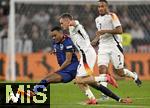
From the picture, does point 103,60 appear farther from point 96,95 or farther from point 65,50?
point 65,50

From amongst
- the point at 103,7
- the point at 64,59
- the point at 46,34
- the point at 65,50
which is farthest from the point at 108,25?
the point at 46,34

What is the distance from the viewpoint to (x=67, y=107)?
1543 cm

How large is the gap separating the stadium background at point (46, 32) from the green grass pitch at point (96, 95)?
4253 millimetres

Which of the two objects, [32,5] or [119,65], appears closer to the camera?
[119,65]

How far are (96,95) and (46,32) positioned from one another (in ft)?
39.9

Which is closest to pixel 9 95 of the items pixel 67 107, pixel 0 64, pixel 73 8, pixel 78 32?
pixel 67 107

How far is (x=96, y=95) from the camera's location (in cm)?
1905

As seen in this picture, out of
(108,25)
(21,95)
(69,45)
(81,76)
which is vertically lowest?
(21,95)

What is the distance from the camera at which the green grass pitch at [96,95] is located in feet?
51.6

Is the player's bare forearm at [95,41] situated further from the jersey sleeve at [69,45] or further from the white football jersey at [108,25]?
the jersey sleeve at [69,45]

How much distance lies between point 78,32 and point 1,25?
1563 centimetres

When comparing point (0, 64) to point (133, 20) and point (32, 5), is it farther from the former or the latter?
point (133, 20)

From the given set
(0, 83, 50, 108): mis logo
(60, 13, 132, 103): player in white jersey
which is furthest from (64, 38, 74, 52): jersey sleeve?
(0, 83, 50, 108): mis logo

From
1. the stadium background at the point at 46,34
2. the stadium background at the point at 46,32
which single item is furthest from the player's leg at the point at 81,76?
the stadium background at the point at 46,32
